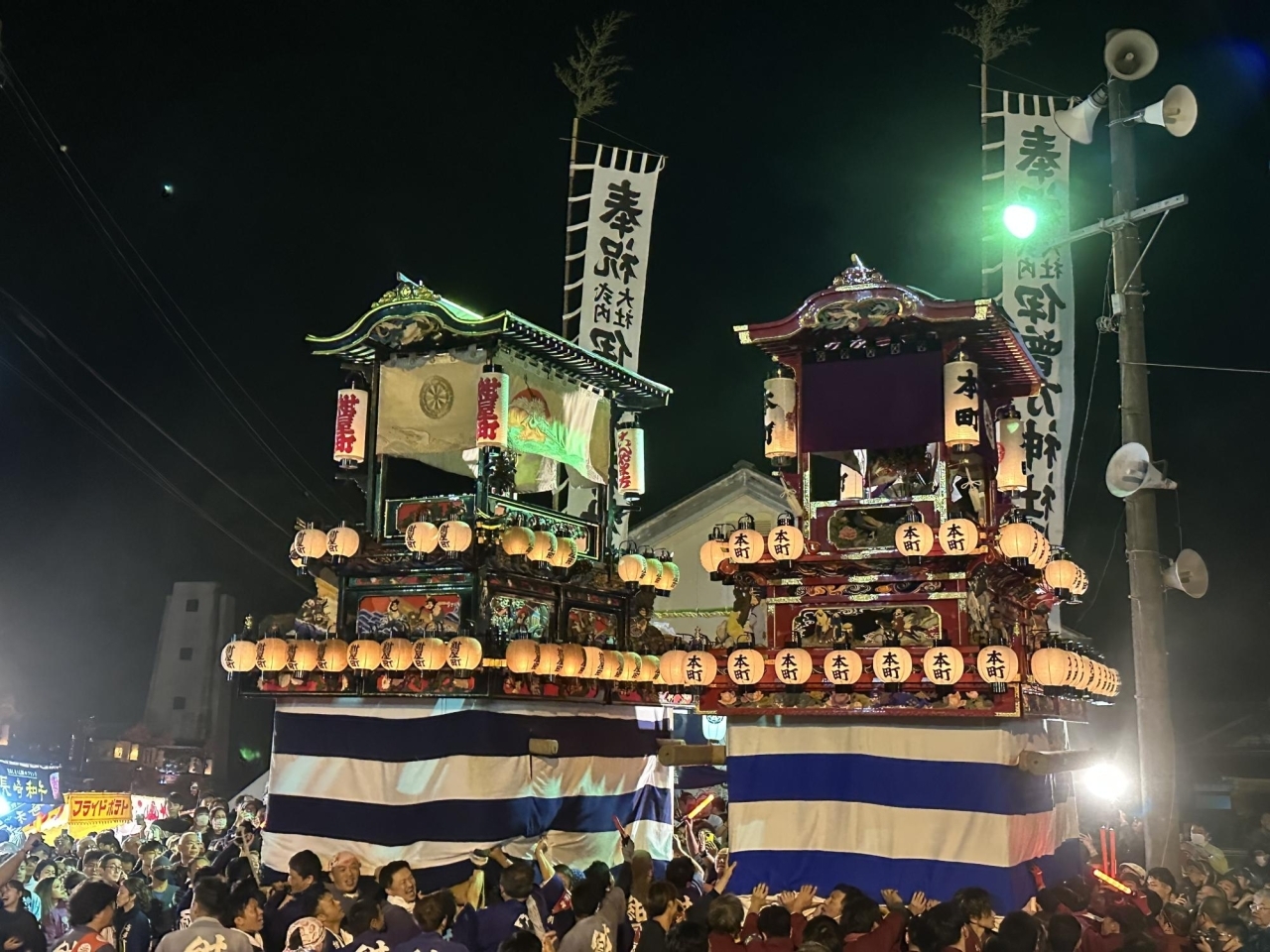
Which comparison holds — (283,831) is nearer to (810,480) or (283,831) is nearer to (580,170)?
(810,480)

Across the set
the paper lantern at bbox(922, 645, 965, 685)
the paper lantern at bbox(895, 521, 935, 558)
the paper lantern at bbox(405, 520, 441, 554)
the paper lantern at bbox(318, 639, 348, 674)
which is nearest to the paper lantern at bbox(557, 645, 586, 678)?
the paper lantern at bbox(405, 520, 441, 554)

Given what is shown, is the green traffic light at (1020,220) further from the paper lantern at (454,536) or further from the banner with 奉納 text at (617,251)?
the paper lantern at (454,536)

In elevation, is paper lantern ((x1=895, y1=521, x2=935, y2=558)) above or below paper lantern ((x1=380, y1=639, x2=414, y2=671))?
above

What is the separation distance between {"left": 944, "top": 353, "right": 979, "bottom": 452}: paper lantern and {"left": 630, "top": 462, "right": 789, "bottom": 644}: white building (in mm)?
18091

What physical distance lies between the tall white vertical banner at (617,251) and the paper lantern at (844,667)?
10.2 meters

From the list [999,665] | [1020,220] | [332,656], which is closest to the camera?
[999,665]

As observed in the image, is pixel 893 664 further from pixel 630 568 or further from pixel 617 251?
pixel 617 251

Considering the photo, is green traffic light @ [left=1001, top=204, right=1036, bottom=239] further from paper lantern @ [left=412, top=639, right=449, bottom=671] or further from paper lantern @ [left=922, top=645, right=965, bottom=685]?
paper lantern @ [left=412, top=639, right=449, bottom=671]

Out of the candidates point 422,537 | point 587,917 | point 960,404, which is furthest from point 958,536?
point 422,537

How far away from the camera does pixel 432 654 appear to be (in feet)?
45.4

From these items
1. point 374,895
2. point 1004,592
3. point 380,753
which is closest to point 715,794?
point 380,753

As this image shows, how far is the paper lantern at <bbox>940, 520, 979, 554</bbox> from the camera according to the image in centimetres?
1087

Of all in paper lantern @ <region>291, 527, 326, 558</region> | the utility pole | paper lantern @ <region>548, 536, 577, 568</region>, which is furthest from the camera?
paper lantern @ <region>548, 536, 577, 568</region>

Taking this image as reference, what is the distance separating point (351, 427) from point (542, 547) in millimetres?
3449
